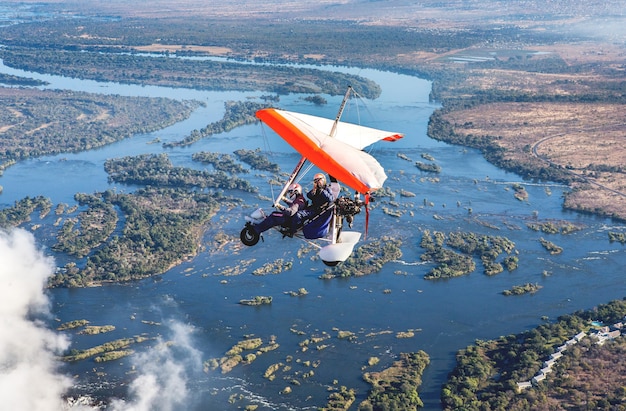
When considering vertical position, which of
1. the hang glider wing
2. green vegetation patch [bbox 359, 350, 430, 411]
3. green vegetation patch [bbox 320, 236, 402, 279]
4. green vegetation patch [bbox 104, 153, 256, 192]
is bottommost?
green vegetation patch [bbox 359, 350, 430, 411]

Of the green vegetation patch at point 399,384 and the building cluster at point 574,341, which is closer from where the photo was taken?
the green vegetation patch at point 399,384

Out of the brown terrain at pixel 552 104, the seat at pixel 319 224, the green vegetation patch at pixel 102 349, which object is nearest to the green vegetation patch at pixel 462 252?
the brown terrain at pixel 552 104

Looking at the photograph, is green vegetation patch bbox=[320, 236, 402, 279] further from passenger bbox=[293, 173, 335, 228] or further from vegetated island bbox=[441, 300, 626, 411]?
passenger bbox=[293, 173, 335, 228]

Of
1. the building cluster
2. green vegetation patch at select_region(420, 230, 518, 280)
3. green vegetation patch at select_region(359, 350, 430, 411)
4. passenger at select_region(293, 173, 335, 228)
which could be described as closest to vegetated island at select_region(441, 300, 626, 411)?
the building cluster

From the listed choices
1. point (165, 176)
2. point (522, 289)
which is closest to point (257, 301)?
point (522, 289)

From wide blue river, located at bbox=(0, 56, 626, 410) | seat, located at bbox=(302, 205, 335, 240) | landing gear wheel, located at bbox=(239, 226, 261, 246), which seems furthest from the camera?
wide blue river, located at bbox=(0, 56, 626, 410)

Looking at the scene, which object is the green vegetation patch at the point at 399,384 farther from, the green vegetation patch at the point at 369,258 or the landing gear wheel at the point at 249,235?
the landing gear wheel at the point at 249,235

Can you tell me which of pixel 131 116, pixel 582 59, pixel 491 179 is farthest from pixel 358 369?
pixel 582 59
